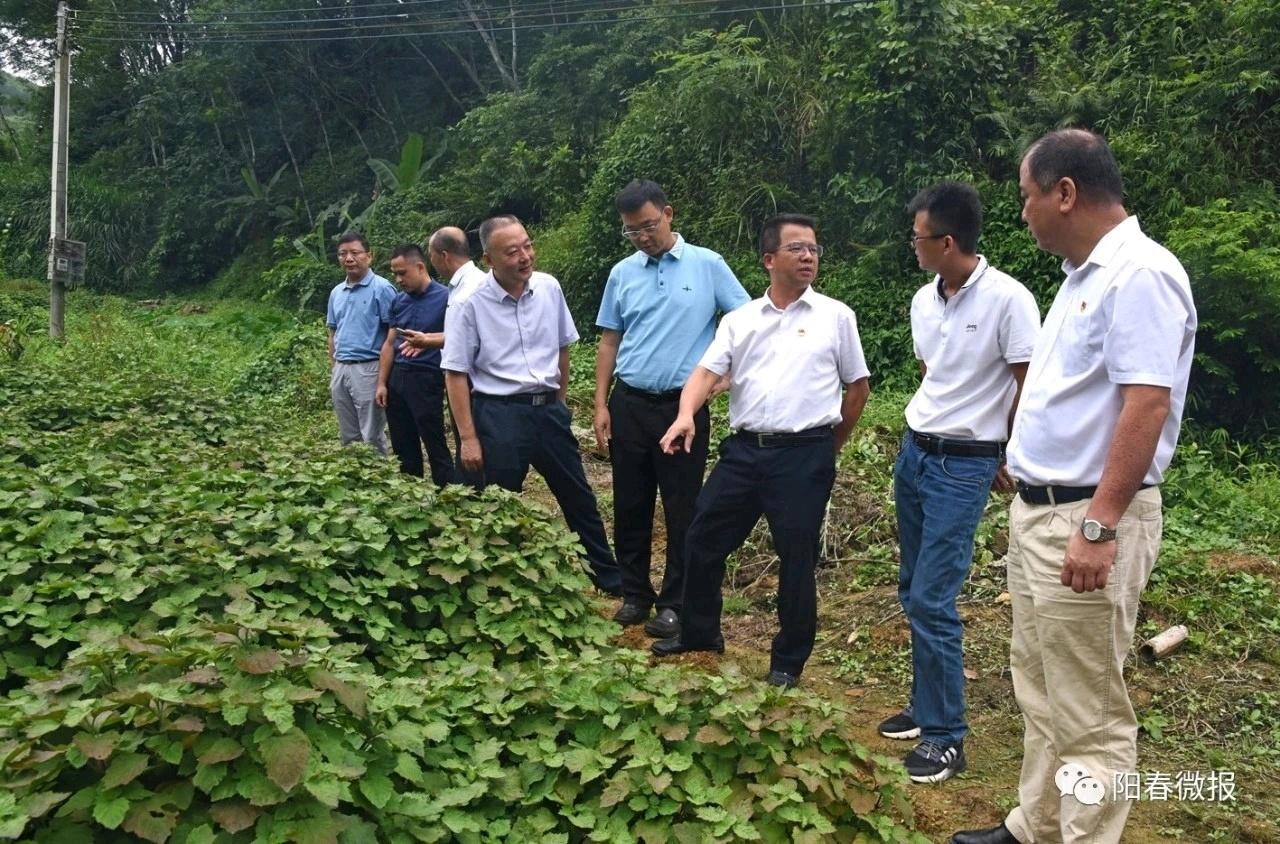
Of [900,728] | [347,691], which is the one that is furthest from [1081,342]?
[347,691]

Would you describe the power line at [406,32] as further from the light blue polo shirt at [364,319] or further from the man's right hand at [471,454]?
the man's right hand at [471,454]

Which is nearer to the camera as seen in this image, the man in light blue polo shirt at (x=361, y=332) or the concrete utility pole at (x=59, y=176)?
the man in light blue polo shirt at (x=361, y=332)

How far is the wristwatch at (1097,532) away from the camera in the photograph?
279cm

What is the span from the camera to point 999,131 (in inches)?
489

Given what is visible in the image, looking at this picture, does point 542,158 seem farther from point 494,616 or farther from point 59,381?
point 494,616

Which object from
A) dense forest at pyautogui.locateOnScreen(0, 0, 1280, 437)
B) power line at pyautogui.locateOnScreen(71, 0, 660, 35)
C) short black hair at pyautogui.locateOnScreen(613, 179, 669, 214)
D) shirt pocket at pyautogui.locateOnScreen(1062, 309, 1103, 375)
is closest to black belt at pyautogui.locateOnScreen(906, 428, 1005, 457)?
shirt pocket at pyautogui.locateOnScreen(1062, 309, 1103, 375)

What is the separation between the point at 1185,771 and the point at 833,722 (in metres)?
1.60

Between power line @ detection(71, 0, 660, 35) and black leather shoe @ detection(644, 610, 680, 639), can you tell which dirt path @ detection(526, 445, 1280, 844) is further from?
power line @ detection(71, 0, 660, 35)

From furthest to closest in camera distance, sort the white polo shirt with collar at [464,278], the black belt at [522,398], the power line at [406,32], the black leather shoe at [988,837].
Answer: the power line at [406,32]
the white polo shirt with collar at [464,278]
the black belt at [522,398]
the black leather shoe at [988,837]

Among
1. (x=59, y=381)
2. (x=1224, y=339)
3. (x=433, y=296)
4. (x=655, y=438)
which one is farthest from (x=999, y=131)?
(x=59, y=381)

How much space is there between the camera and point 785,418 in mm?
4434

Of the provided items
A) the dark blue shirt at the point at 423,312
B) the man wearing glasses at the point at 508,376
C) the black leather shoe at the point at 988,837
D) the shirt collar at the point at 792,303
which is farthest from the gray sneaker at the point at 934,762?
the dark blue shirt at the point at 423,312

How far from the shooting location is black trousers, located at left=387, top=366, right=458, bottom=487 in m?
7.33

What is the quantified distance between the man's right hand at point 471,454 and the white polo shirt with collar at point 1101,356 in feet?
9.78
